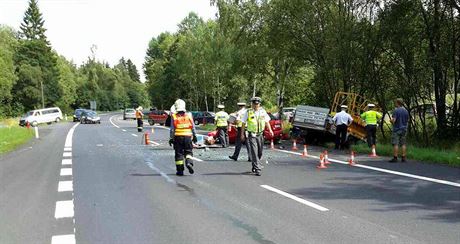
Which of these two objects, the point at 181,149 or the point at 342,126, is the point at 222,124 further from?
the point at 181,149

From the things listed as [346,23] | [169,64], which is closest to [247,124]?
[346,23]

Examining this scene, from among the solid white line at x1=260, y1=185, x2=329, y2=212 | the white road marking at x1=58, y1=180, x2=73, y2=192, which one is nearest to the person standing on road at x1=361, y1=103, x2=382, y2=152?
the solid white line at x1=260, y1=185, x2=329, y2=212

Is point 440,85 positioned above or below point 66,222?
above

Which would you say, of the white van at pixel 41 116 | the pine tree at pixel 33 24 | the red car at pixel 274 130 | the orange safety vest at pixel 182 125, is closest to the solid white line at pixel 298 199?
the orange safety vest at pixel 182 125

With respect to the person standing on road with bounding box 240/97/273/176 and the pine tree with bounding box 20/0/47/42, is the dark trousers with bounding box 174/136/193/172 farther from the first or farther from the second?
the pine tree with bounding box 20/0/47/42

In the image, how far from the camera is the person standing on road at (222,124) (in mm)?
19484

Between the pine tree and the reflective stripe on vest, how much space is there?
338ft

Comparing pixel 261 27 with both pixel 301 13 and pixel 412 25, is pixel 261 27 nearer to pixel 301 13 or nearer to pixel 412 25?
pixel 301 13

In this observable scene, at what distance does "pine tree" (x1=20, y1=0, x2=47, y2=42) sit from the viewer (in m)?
106

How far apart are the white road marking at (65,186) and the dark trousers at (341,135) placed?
1155cm

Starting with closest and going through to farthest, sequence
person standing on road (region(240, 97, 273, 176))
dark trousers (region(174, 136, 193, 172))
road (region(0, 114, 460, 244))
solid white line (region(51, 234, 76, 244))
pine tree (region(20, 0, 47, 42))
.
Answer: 1. solid white line (region(51, 234, 76, 244))
2. road (region(0, 114, 460, 244))
3. dark trousers (region(174, 136, 193, 172))
4. person standing on road (region(240, 97, 273, 176))
5. pine tree (region(20, 0, 47, 42))

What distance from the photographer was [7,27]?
354 feet

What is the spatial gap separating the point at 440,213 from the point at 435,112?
579 inches

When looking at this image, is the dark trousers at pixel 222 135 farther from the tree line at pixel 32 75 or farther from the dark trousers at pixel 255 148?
the tree line at pixel 32 75
